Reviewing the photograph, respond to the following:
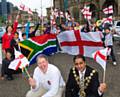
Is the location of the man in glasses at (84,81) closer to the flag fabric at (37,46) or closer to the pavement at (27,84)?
the pavement at (27,84)

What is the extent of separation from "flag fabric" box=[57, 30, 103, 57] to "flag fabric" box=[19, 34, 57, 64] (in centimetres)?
42

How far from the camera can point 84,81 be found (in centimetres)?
528

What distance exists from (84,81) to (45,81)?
1.88 feet

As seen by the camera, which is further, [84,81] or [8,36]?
[8,36]

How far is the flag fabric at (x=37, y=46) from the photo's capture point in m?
13.5

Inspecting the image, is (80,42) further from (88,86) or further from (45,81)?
(88,86)

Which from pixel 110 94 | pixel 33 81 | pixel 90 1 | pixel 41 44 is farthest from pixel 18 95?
pixel 90 1

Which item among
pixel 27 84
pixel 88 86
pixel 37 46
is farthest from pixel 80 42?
pixel 88 86

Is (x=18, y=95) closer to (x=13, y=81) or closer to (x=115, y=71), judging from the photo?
(x=13, y=81)

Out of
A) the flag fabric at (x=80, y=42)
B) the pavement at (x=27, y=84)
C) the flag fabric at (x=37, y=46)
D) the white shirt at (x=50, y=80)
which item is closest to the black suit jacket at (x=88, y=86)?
the white shirt at (x=50, y=80)

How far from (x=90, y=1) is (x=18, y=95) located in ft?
248

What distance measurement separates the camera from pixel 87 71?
5.28m

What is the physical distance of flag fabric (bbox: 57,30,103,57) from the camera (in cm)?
1362

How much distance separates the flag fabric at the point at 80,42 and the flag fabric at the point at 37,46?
417mm
